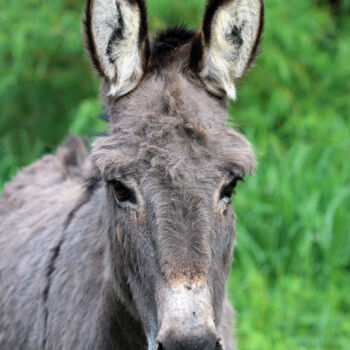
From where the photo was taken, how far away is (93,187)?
12.0 ft

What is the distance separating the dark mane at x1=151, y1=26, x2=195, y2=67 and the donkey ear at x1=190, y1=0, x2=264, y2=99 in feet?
0.43

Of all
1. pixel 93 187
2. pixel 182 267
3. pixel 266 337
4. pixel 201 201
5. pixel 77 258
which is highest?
pixel 201 201

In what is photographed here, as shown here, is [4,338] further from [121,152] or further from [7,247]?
[121,152]

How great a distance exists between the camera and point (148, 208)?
8.93ft

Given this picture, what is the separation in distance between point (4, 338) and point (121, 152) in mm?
1608

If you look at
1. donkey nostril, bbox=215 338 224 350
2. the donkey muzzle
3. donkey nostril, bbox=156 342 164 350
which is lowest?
donkey nostril, bbox=215 338 224 350

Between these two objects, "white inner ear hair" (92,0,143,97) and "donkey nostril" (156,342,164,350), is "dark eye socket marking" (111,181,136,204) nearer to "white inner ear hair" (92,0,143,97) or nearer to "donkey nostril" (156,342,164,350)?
"white inner ear hair" (92,0,143,97)

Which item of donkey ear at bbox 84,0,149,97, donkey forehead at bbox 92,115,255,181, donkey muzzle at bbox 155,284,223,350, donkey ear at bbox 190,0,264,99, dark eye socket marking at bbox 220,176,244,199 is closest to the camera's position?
donkey muzzle at bbox 155,284,223,350

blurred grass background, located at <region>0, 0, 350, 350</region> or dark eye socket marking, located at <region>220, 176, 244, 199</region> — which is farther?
blurred grass background, located at <region>0, 0, 350, 350</region>

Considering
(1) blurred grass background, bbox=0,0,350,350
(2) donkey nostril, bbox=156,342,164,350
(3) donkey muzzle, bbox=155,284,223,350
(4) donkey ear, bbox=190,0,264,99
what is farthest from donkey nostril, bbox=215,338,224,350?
(1) blurred grass background, bbox=0,0,350,350

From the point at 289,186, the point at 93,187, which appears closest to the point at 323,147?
the point at 289,186

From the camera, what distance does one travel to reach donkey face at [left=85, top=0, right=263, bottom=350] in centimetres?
258

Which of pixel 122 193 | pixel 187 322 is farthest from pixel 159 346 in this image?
pixel 122 193

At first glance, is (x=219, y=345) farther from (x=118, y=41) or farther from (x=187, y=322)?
(x=118, y=41)
